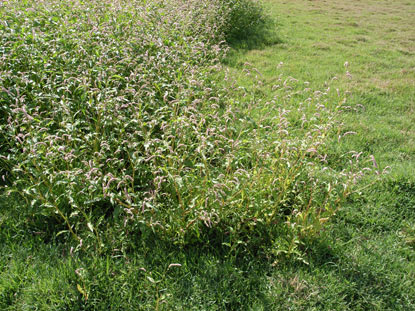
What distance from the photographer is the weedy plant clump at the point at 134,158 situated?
8.44ft

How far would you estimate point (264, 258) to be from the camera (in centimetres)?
262

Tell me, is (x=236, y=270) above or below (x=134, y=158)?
below

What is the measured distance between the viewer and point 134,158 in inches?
103

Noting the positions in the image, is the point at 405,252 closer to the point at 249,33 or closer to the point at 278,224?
Result: the point at 278,224

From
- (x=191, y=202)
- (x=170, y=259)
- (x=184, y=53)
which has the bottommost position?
(x=170, y=259)

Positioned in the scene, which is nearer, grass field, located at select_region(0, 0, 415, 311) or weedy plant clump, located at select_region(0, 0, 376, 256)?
grass field, located at select_region(0, 0, 415, 311)

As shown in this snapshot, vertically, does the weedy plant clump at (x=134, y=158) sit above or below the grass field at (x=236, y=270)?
above

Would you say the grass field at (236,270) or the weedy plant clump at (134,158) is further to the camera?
the weedy plant clump at (134,158)

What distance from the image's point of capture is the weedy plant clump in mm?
2572

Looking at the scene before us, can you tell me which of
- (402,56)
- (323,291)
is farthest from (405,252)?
(402,56)

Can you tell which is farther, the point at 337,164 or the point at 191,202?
the point at 337,164

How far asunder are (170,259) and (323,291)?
1215 mm

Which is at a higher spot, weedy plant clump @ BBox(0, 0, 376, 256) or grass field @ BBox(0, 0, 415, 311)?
weedy plant clump @ BBox(0, 0, 376, 256)

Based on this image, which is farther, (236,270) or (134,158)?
(134,158)
